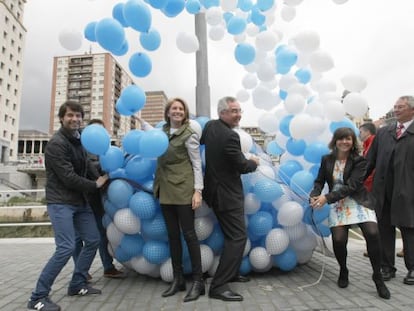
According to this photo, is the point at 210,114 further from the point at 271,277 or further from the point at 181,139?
the point at 271,277

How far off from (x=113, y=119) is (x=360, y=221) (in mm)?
76852

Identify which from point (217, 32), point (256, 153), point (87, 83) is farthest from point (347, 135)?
point (87, 83)

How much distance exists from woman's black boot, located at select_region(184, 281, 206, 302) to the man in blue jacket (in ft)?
3.12

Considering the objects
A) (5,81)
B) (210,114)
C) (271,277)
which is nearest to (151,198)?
(271,277)

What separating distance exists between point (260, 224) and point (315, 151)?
1076 millimetres

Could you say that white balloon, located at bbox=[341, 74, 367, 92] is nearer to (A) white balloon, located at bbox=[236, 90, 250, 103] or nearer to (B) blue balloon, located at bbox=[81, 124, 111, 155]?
(A) white balloon, located at bbox=[236, 90, 250, 103]

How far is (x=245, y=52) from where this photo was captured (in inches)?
175

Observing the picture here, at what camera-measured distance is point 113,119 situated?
7594 cm

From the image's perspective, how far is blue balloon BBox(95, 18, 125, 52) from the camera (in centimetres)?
318

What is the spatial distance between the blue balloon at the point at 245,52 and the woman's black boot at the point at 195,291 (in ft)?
9.60

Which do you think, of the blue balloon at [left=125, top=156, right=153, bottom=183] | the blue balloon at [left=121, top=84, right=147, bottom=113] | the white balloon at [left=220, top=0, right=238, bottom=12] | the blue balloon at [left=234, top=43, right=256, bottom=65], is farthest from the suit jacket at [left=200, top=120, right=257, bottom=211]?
the white balloon at [left=220, top=0, right=238, bottom=12]

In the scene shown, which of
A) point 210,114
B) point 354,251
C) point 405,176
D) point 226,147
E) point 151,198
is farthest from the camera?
point 354,251

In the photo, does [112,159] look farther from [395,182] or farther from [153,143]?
[395,182]

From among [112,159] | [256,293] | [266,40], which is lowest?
[256,293]
